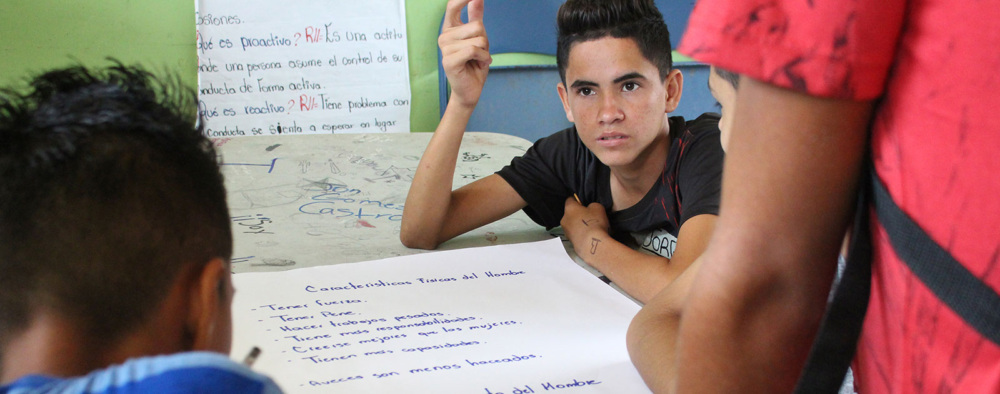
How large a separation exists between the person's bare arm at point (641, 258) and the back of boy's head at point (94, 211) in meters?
0.49

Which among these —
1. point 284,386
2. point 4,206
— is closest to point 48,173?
point 4,206

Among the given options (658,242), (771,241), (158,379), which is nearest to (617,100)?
(658,242)

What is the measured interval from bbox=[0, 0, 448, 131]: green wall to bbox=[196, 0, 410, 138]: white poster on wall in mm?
53

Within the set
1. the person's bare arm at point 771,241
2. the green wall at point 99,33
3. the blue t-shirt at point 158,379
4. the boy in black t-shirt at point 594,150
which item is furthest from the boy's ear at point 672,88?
the green wall at point 99,33

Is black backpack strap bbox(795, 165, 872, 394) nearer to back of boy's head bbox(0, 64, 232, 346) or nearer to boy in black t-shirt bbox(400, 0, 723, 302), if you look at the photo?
back of boy's head bbox(0, 64, 232, 346)

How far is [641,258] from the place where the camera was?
0.84 metres

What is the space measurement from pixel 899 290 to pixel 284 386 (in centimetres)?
44

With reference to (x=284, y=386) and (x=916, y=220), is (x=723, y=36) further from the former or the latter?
(x=284, y=386)

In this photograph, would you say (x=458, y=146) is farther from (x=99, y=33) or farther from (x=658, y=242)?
(x=99, y=33)

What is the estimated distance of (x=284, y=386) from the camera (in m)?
0.58

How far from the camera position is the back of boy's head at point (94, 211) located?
36 cm

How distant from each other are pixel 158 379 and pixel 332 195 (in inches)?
34.0

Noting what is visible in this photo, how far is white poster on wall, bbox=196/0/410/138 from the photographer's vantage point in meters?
2.23

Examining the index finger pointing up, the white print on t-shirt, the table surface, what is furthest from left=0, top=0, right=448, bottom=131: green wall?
the white print on t-shirt
